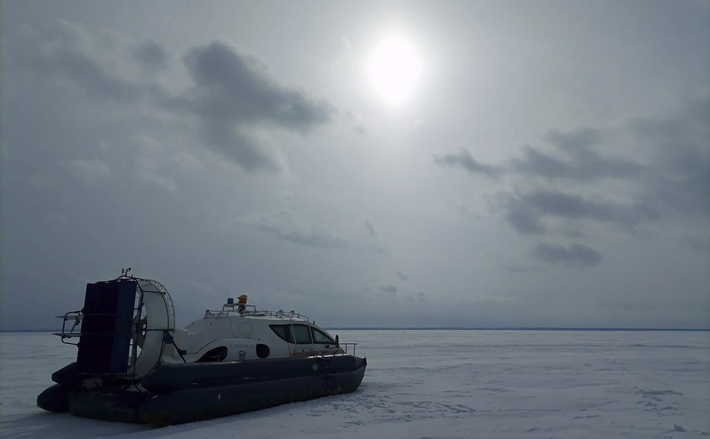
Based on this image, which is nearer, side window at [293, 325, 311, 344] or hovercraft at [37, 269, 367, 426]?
hovercraft at [37, 269, 367, 426]

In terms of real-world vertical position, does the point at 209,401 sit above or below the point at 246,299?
below

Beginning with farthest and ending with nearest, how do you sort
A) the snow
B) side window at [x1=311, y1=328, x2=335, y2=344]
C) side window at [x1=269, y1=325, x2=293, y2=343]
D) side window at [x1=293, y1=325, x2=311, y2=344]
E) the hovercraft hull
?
side window at [x1=311, y1=328, x2=335, y2=344], side window at [x1=293, y1=325, x2=311, y2=344], side window at [x1=269, y1=325, x2=293, y2=343], the hovercraft hull, the snow

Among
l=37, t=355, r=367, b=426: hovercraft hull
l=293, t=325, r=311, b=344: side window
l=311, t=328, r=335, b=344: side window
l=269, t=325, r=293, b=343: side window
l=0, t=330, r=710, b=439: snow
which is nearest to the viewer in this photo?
l=0, t=330, r=710, b=439: snow

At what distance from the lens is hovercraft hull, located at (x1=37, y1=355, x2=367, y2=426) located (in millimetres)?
8148

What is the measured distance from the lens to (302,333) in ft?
39.1

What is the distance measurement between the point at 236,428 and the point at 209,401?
840mm

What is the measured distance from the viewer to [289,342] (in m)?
11.4

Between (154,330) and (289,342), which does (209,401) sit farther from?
(289,342)

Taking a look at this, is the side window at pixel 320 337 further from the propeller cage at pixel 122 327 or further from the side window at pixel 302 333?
the propeller cage at pixel 122 327

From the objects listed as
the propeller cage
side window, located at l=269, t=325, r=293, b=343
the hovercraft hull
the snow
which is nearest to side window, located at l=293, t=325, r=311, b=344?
side window, located at l=269, t=325, r=293, b=343

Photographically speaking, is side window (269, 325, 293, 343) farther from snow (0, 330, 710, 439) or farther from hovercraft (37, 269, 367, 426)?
snow (0, 330, 710, 439)

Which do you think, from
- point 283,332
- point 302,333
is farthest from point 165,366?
point 302,333

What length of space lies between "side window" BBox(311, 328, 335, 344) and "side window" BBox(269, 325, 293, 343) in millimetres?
883

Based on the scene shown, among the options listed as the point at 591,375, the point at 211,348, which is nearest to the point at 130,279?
the point at 211,348
